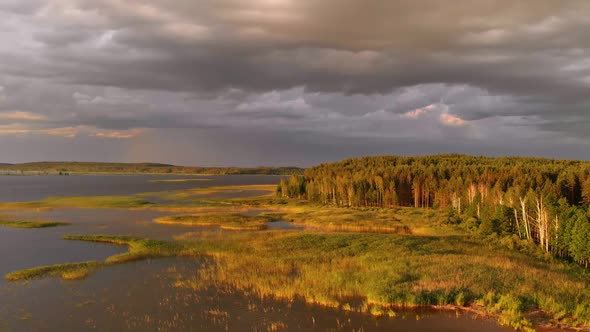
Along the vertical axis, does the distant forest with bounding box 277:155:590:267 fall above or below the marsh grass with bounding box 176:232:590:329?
above

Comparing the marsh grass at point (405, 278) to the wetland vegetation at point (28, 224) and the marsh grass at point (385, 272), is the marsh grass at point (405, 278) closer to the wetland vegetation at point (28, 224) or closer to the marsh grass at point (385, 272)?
the marsh grass at point (385, 272)

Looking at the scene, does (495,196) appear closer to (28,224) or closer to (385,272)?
(385,272)

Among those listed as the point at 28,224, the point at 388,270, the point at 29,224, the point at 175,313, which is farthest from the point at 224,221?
→ the point at 175,313

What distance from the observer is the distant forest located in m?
50.7

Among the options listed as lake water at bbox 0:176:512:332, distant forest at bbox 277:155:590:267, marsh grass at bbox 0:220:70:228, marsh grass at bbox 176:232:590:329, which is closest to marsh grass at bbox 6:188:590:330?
marsh grass at bbox 176:232:590:329

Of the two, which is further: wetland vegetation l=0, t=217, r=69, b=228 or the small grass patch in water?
wetland vegetation l=0, t=217, r=69, b=228

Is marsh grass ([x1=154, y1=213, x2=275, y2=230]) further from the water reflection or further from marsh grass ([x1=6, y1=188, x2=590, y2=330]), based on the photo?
the water reflection

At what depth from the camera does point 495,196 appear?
77562mm

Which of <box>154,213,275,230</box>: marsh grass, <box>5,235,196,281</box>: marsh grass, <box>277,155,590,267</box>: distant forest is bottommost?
<box>154,213,275,230</box>: marsh grass

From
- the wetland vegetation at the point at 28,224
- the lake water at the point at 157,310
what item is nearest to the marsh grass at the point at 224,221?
the wetland vegetation at the point at 28,224

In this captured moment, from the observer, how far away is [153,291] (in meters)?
33.7

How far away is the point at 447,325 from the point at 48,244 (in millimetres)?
52546

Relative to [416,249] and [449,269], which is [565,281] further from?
[416,249]

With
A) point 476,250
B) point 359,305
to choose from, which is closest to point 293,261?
point 359,305
